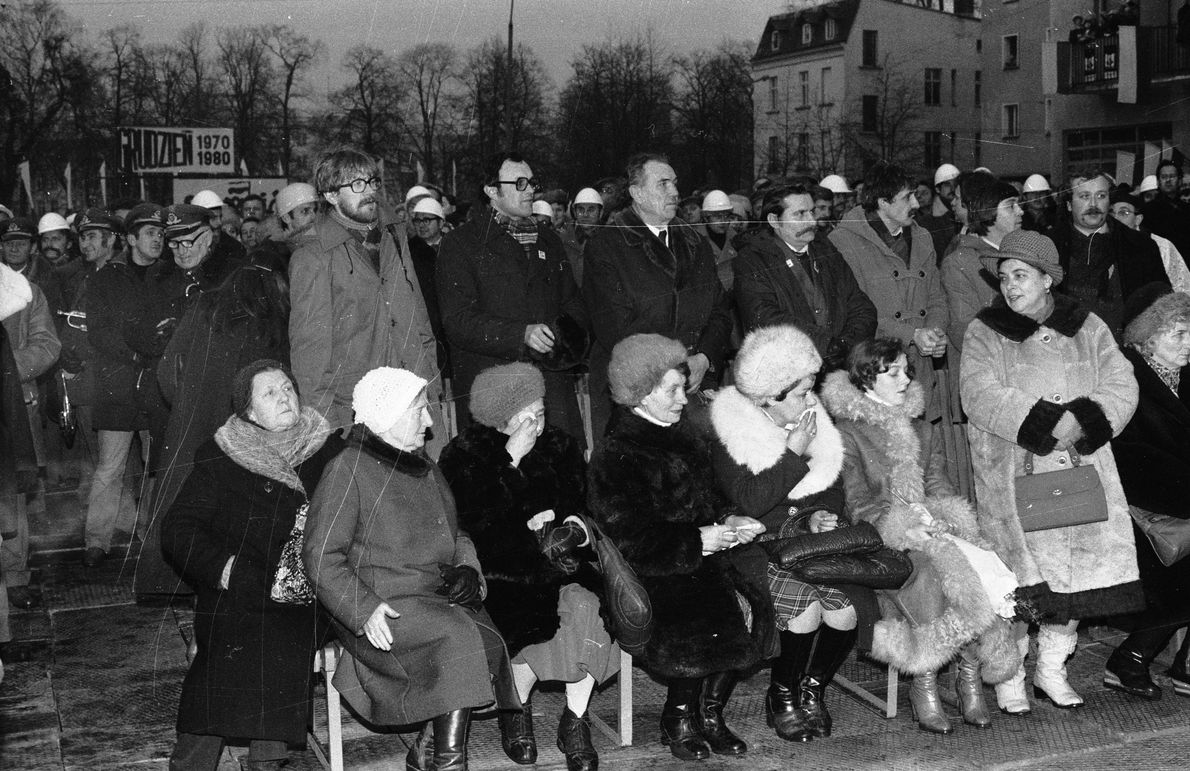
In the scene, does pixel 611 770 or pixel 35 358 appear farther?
pixel 35 358

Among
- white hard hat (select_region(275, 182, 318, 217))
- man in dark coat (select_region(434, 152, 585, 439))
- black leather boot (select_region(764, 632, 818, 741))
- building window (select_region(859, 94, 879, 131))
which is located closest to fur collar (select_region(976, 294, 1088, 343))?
black leather boot (select_region(764, 632, 818, 741))

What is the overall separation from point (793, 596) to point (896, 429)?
841mm

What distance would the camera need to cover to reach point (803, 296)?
6.34 metres

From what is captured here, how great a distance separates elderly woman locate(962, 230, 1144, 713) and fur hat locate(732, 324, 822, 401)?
2.74 ft

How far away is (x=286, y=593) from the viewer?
4.41 m

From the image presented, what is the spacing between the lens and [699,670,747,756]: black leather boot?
4828 mm

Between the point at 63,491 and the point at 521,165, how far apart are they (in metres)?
5.22

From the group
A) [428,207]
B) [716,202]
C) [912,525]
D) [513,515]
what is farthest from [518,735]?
[716,202]

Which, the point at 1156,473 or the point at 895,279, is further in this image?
the point at 895,279

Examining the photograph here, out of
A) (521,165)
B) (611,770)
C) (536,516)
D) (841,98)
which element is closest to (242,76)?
(521,165)

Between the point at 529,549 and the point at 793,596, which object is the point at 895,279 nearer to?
the point at 793,596

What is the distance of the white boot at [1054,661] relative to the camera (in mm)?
5402

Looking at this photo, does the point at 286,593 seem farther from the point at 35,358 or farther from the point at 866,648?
the point at 35,358

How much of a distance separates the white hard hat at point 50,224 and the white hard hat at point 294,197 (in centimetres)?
376
